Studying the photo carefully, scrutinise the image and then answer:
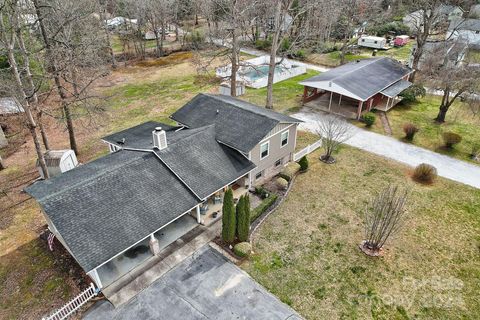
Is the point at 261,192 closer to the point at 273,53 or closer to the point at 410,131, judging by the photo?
the point at 273,53

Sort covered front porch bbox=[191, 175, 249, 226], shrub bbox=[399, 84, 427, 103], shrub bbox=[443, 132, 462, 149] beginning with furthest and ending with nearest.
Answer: shrub bbox=[399, 84, 427, 103]
shrub bbox=[443, 132, 462, 149]
covered front porch bbox=[191, 175, 249, 226]

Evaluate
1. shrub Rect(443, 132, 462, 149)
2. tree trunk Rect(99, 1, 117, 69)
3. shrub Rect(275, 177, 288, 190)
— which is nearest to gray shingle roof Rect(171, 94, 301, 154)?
shrub Rect(275, 177, 288, 190)

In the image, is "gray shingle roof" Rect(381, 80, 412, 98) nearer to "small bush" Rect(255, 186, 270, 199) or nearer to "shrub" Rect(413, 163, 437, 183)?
"shrub" Rect(413, 163, 437, 183)

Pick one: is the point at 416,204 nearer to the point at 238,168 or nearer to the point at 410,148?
the point at 410,148

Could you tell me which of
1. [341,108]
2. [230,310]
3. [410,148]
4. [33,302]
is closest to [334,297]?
[230,310]

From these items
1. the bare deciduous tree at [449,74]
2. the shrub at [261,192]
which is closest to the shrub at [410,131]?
the bare deciduous tree at [449,74]

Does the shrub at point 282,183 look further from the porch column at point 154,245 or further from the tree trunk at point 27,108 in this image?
the tree trunk at point 27,108

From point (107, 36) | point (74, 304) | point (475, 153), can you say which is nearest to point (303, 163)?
point (475, 153)
